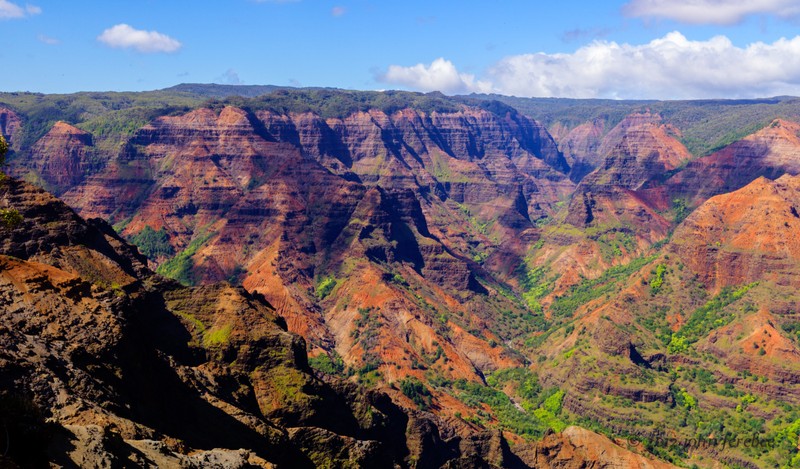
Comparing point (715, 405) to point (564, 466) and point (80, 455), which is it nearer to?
point (564, 466)

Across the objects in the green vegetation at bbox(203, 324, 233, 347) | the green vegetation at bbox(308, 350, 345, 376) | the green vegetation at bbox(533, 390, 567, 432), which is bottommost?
the green vegetation at bbox(533, 390, 567, 432)

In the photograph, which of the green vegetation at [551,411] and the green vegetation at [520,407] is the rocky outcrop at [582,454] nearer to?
the green vegetation at [520,407]

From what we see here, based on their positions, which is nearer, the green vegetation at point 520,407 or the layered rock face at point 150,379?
the layered rock face at point 150,379

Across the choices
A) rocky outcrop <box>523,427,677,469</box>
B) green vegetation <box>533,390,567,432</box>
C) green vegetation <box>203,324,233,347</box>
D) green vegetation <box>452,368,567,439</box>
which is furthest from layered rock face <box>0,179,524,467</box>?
green vegetation <box>533,390,567,432</box>

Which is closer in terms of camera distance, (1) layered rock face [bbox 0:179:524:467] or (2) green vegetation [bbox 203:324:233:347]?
(1) layered rock face [bbox 0:179:524:467]

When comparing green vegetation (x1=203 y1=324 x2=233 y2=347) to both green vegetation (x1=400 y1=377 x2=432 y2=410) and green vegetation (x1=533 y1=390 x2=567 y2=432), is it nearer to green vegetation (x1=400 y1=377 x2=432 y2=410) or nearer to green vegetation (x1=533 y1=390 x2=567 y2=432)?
green vegetation (x1=400 y1=377 x2=432 y2=410)

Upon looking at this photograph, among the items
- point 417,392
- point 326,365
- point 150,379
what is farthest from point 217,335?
point 326,365

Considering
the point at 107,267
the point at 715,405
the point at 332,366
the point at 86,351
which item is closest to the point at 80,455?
the point at 86,351

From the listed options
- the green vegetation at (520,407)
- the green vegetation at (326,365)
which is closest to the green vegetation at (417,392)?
the green vegetation at (520,407)
